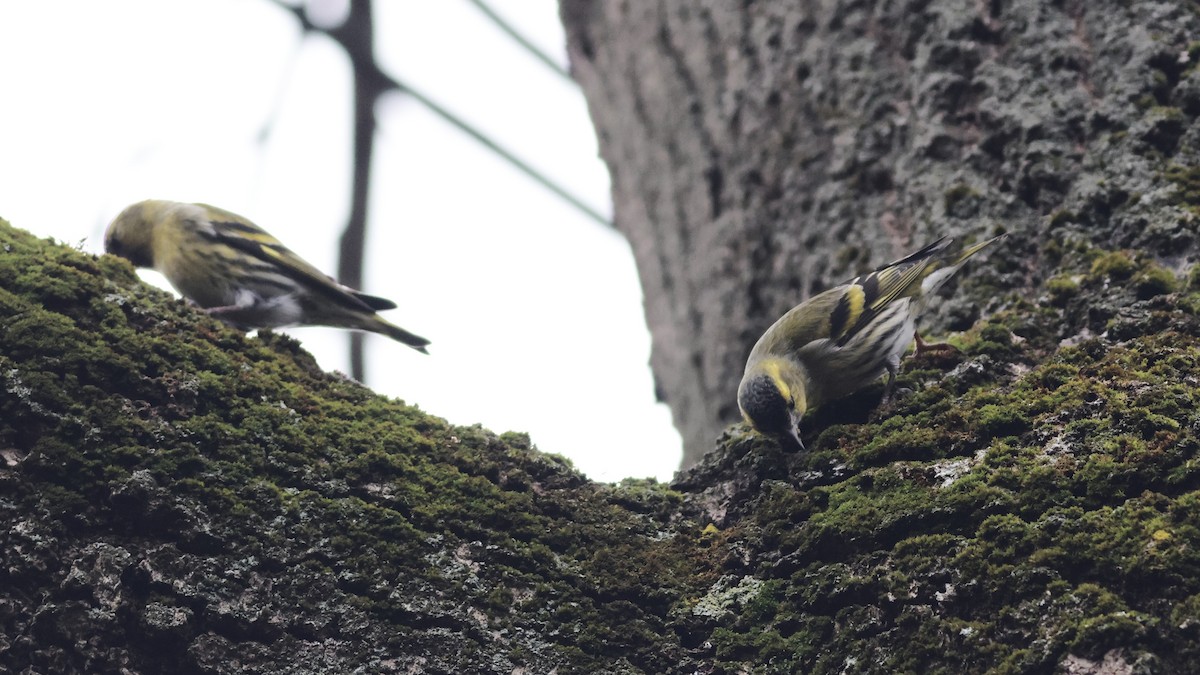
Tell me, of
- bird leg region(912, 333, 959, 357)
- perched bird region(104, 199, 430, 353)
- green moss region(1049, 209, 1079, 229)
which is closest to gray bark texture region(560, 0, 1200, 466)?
green moss region(1049, 209, 1079, 229)

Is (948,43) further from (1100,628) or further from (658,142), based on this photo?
(1100,628)

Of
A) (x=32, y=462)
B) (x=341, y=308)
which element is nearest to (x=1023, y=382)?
(x=32, y=462)

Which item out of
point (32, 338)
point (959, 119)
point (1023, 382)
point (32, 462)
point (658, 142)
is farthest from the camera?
point (658, 142)

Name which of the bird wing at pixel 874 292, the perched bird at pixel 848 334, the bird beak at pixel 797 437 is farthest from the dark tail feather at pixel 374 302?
the bird beak at pixel 797 437

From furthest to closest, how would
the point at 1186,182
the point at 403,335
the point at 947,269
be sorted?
the point at 403,335 → the point at 947,269 → the point at 1186,182

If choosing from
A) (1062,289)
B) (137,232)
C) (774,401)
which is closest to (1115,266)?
(1062,289)

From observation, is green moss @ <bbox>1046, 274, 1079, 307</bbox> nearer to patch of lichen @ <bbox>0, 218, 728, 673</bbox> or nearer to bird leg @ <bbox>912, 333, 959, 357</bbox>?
bird leg @ <bbox>912, 333, 959, 357</bbox>

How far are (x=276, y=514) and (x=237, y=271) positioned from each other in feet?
8.83

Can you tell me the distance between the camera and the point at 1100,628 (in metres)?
1.96

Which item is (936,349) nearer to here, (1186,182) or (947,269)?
(947,269)

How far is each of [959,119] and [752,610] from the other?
102 inches

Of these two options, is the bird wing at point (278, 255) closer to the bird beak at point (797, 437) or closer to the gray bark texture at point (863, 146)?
the gray bark texture at point (863, 146)

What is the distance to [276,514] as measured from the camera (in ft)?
8.16

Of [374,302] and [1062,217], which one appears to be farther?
[374,302]
